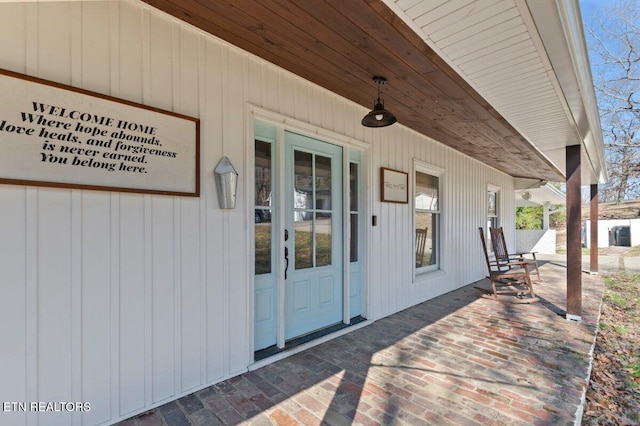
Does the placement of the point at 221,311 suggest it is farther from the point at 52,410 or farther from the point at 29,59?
the point at 29,59

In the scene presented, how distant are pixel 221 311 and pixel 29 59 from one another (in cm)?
185

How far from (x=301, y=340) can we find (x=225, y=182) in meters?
1.71

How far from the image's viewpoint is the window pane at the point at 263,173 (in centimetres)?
276

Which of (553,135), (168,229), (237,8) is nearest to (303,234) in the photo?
(168,229)

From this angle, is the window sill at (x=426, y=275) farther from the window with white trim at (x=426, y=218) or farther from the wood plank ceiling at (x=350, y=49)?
the wood plank ceiling at (x=350, y=49)

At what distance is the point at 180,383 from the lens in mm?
2119

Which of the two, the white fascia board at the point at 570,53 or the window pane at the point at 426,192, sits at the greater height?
the white fascia board at the point at 570,53

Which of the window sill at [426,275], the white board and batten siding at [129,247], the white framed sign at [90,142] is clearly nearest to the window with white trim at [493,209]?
the window sill at [426,275]

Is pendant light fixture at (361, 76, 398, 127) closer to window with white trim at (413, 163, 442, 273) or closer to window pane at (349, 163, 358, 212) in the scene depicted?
window pane at (349, 163, 358, 212)

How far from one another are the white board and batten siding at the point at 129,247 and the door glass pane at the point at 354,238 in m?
1.43

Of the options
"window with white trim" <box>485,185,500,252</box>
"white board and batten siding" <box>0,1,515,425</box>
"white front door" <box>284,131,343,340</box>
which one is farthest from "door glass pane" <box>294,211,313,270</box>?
"window with white trim" <box>485,185,500,252</box>

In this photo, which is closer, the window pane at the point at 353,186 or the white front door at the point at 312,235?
the white front door at the point at 312,235

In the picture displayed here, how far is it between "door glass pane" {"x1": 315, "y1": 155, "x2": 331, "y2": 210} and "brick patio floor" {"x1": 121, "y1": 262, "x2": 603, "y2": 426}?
1.39 m

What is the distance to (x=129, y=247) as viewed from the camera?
1899mm
